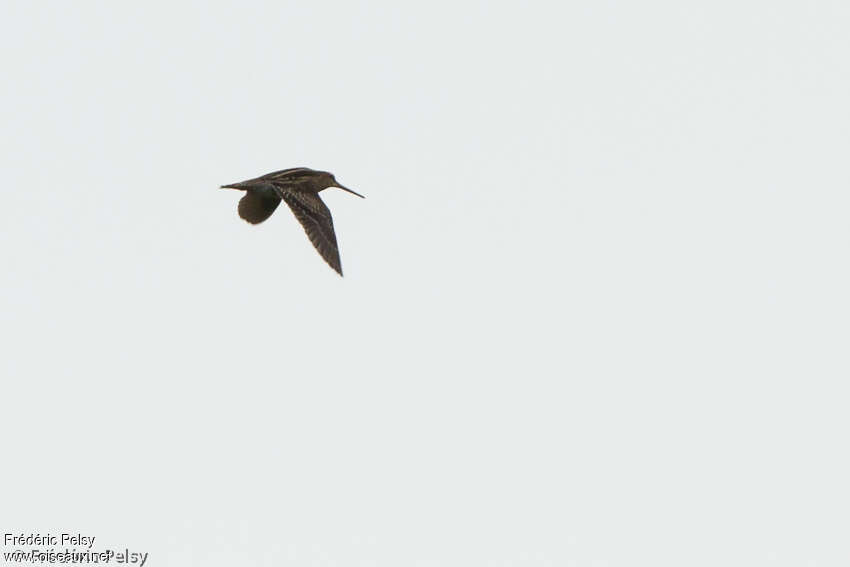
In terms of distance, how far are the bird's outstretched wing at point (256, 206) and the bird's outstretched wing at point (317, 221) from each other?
1673 millimetres

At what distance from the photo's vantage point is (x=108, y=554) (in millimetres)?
35125

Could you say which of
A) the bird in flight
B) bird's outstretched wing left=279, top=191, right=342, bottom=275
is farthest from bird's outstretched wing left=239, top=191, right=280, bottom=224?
bird's outstretched wing left=279, top=191, right=342, bottom=275

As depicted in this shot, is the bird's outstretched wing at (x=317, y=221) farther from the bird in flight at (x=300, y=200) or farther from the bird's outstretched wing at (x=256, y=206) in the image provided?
the bird's outstretched wing at (x=256, y=206)

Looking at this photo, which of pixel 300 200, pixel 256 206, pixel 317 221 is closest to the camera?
pixel 317 221

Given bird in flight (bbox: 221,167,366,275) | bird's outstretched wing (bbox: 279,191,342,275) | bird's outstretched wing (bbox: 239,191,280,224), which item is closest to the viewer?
bird's outstretched wing (bbox: 279,191,342,275)

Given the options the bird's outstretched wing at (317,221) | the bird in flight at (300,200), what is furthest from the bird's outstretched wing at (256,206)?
the bird's outstretched wing at (317,221)

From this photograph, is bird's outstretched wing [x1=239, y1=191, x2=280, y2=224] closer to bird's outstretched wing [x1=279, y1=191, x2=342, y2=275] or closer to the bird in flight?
the bird in flight

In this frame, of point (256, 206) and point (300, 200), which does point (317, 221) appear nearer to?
point (300, 200)

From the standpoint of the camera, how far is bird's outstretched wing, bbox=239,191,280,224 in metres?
36.7

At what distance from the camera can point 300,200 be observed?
114 feet

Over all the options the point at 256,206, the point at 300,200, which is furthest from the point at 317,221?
the point at 256,206

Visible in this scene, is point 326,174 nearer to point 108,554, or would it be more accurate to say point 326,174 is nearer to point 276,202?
point 276,202

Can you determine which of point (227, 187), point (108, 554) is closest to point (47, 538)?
point (108, 554)

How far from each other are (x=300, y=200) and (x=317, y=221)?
0.68 meters
